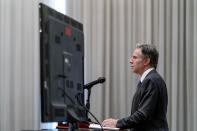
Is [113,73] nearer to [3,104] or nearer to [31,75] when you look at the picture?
[31,75]

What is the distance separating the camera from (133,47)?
396 centimetres

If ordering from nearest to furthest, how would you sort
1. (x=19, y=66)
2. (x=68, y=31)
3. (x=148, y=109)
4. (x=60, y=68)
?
(x=60, y=68)
(x=68, y=31)
(x=148, y=109)
(x=19, y=66)

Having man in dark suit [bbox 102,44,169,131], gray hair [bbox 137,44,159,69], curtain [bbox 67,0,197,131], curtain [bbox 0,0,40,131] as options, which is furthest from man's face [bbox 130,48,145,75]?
curtain [bbox 0,0,40,131]

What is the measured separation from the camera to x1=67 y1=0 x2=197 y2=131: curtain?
12.6 feet

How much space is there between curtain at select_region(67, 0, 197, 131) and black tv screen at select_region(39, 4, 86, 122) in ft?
6.52

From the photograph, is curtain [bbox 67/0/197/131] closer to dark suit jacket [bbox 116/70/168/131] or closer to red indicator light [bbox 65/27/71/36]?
dark suit jacket [bbox 116/70/168/131]

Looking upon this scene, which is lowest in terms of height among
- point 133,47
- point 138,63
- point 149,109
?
point 149,109

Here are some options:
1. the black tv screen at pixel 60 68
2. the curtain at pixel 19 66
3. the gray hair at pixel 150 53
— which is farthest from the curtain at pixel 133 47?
the black tv screen at pixel 60 68

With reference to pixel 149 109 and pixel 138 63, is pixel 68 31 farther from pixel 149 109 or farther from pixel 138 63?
pixel 138 63

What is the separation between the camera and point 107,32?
13.0 ft

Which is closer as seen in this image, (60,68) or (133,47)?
(60,68)

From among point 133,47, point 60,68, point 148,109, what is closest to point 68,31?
point 60,68

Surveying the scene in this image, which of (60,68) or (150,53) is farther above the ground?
(150,53)

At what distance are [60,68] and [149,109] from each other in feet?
3.54
